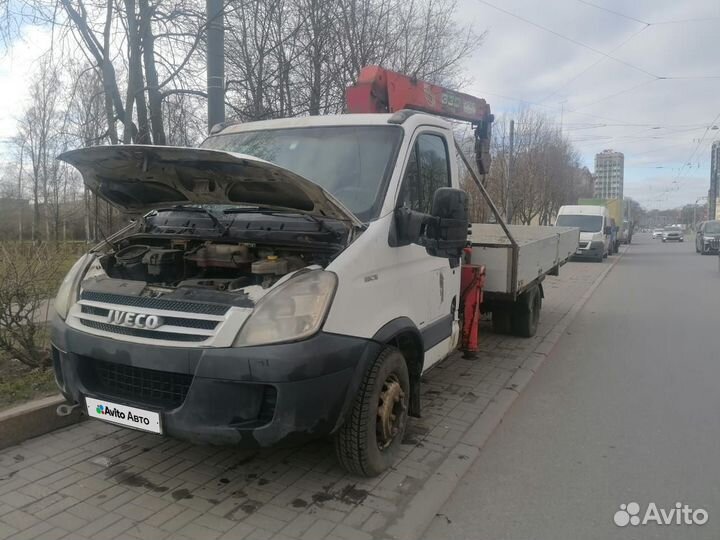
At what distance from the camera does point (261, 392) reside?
9.37 feet

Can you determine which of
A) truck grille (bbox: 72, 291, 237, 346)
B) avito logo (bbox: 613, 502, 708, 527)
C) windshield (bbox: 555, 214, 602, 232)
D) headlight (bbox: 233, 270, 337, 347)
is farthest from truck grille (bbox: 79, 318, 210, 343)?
windshield (bbox: 555, 214, 602, 232)

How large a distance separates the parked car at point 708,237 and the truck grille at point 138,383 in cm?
3182

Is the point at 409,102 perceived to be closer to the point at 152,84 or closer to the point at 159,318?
the point at 159,318

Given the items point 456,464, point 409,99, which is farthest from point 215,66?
point 456,464

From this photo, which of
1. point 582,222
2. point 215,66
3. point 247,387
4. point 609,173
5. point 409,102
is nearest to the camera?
point 247,387

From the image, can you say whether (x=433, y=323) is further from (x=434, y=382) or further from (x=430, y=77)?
(x=430, y=77)

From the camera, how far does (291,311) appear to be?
2.88 meters

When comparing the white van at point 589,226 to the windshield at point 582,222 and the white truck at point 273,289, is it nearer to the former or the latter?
the windshield at point 582,222

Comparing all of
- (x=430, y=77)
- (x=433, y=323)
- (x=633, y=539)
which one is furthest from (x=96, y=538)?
(x=430, y=77)

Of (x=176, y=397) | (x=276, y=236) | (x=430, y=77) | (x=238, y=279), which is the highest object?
(x=430, y=77)

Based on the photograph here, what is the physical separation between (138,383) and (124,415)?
186 millimetres

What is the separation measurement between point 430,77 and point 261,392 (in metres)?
Answer: 13.7

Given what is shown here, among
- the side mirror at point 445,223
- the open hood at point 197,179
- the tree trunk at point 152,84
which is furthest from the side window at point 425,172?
the tree trunk at point 152,84

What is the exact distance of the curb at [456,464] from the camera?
10.1 feet
